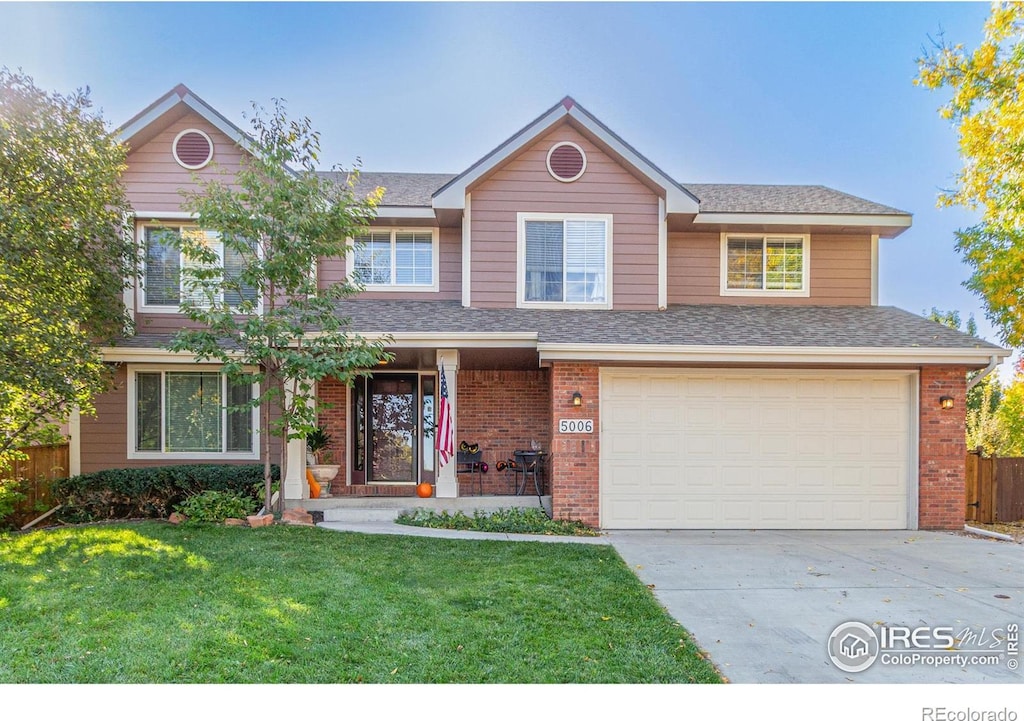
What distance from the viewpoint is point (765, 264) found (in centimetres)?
1127

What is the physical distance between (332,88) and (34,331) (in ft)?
21.8

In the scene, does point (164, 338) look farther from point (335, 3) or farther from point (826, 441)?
point (826, 441)

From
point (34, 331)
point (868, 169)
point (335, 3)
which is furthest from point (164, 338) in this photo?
point (868, 169)

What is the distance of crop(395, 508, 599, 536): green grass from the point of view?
27.4 feet

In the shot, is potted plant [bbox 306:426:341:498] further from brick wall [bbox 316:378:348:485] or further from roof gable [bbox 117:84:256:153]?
roof gable [bbox 117:84:256:153]

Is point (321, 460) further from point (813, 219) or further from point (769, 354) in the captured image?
point (813, 219)

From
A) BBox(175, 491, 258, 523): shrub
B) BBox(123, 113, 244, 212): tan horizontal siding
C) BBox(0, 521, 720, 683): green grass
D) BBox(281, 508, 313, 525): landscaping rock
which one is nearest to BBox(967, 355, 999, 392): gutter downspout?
BBox(0, 521, 720, 683): green grass

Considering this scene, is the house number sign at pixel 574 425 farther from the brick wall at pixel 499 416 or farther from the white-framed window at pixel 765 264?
the white-framed window at pixel 765 264

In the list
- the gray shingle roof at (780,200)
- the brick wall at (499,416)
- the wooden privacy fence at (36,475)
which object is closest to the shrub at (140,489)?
the wooden privacy fence at (36,475)

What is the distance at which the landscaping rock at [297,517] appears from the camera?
8.51 meters

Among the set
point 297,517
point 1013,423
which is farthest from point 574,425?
point 1013,423

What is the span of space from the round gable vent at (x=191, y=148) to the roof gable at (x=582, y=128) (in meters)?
4.30
